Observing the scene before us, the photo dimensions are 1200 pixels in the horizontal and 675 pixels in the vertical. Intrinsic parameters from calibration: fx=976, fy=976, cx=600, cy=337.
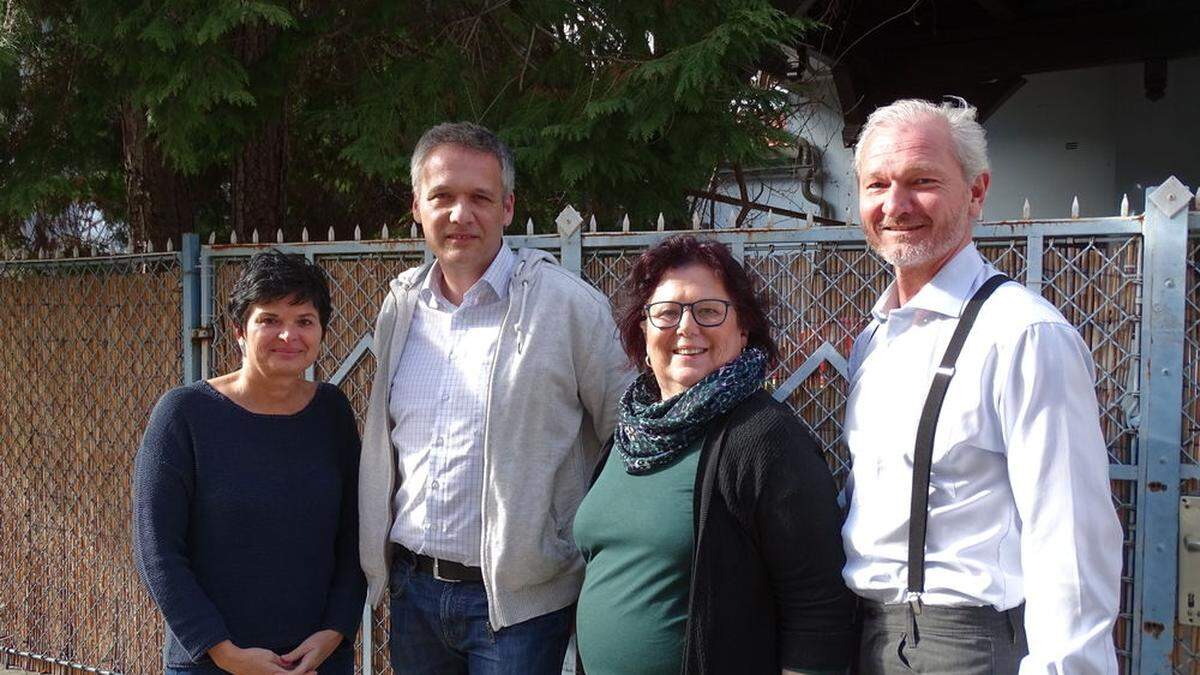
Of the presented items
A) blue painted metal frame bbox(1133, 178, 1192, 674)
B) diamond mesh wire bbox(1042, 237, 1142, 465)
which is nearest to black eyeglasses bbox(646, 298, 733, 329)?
diamond mesh wire bbox(1042, 237, 1142, 465)

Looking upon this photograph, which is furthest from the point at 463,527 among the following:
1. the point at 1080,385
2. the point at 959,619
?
the point at 1080,385

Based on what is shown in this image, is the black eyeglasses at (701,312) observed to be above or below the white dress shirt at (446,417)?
above

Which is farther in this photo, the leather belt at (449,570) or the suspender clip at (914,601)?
the leather belt at (449,570)

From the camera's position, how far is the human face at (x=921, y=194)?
1963 mm

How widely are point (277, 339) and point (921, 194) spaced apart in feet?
5.34

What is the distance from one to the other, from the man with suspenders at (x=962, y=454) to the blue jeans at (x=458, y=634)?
884 mm

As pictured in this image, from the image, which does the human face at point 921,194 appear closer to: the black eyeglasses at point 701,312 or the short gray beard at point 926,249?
the short gray beard at point 926,249

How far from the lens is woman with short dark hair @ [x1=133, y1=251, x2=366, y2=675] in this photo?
7.99 ft

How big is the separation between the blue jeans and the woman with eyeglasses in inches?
12.6

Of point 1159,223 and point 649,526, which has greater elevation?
point 1159,223

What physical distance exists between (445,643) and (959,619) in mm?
1327

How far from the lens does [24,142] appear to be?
14.6 ft

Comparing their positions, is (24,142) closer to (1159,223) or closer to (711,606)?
(711,606)

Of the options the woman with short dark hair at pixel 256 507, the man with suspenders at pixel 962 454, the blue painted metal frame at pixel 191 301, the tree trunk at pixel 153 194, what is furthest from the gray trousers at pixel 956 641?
the tree trunk at pixel 153 194
